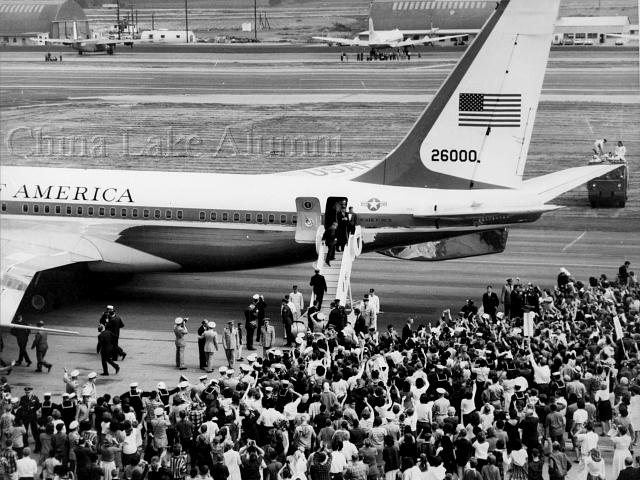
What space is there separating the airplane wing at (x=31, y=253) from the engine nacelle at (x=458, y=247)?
9079 millimetres

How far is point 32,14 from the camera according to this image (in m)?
82.1

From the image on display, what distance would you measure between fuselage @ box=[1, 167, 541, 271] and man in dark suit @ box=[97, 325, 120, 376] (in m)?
6.35

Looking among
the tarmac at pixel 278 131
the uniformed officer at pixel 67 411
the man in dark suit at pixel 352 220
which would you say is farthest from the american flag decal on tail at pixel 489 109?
the uniformed officer at pixel 67 411

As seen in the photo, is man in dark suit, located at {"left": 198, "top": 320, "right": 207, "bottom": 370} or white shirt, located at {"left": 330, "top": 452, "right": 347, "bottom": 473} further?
man in dark suit, located at {"left": 198, "top": 320, "right": 207, "bottom": 370}

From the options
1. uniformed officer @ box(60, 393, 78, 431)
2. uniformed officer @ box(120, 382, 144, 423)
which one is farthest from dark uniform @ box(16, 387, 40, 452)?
uniformed officer @ box(120, 382, 144, 423)

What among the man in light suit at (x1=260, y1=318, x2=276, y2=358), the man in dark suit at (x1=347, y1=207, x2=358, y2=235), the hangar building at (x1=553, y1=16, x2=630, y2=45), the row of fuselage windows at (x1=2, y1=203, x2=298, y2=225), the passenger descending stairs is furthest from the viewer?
the hangar building at (x1=553, y1=16, x2=630, y2=45)

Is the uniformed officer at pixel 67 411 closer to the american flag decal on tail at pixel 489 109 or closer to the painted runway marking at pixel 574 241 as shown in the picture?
the american flag decal on tail at pixel 489 109

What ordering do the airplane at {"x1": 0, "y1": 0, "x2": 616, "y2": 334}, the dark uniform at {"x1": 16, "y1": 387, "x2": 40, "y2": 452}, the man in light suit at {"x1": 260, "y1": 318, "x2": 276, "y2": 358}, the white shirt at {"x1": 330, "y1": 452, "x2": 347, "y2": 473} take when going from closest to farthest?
the white shirt at {"x1": 330, "y1": 452, "x2": 347, "y2": 473}
the dark uniform at {"x1": 16, "y1": 387, "x2": 40, "y2": 452}
the man in light suit at {"x1": 260, "y1": 318, "x2": 276, "y2": 358}
the airplane at {"x1": 0, "y1": 0, "x2": 616, "y2": 334}

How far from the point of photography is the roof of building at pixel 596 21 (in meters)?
101

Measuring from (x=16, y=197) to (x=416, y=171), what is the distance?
1219 cm

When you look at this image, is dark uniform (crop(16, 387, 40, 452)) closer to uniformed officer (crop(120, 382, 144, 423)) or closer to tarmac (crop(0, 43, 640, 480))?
uniformed officer (crop(120, 382, 144, 423))

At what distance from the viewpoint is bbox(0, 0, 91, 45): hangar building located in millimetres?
78750

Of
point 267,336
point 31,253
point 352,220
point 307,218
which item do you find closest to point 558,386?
point 267,336

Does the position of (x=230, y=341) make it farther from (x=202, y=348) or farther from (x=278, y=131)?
(x=278, y=131)
